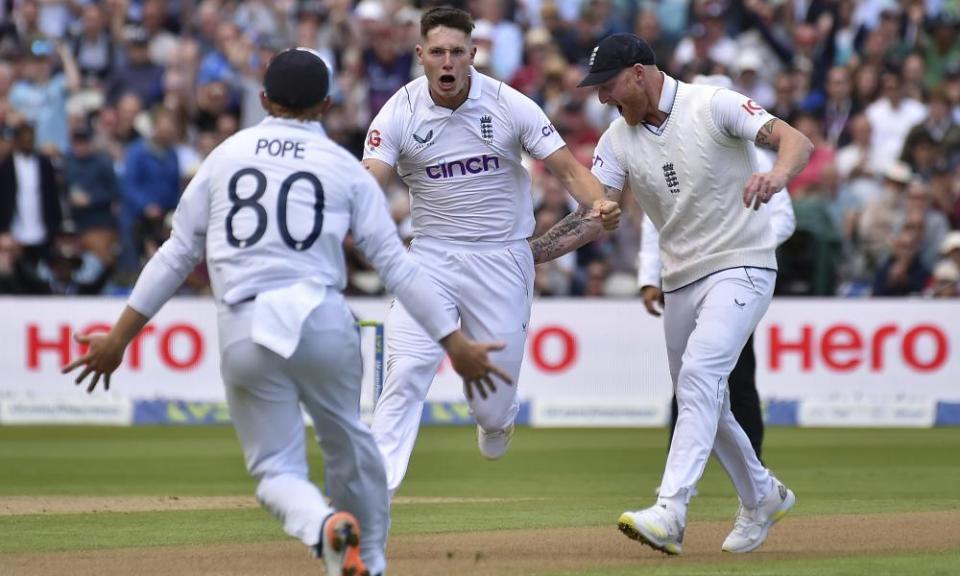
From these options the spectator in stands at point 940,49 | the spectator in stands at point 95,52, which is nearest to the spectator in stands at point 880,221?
the spectator in stands at point 940,49

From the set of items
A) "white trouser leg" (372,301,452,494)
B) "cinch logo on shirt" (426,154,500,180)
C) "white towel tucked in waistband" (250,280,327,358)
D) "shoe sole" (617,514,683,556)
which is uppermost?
"cinch logo on shirt" (426,154,500,180)

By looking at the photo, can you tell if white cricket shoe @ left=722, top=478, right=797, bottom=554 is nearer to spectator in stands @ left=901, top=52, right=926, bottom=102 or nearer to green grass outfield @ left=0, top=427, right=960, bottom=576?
green grass outfield @ left=0, top=427, right=960, bottom=576

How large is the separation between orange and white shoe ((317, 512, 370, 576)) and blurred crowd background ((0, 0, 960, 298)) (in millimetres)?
11159

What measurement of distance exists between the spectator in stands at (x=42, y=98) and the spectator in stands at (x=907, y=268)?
29.9ft

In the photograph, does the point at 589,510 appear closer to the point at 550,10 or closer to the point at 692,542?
the point at 692,542

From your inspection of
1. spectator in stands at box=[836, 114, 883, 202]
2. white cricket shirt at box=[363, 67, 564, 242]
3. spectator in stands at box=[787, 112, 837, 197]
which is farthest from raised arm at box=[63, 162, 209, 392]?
spectator in stands at box=[836, 114, 883, 202]

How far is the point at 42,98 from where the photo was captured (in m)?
19.2

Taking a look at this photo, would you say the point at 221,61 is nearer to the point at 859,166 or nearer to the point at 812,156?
the point at 812,156

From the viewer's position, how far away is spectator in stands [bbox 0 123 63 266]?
18.0 metres

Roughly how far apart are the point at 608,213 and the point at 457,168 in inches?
40.3

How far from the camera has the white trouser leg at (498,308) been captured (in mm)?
9094

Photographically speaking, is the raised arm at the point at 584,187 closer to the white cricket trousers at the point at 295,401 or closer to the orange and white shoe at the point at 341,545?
the white cricket trousers at the point at 295,401

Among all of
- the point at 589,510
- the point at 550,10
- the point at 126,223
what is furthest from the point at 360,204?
the point at 550,10

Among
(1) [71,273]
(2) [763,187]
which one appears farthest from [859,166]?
(2) [763,187]
